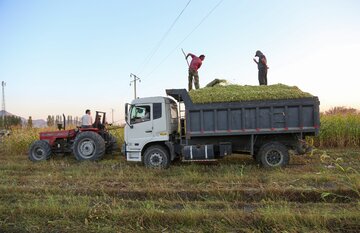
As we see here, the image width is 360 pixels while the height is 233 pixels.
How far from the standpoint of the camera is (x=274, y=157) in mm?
10055

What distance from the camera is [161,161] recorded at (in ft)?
34.4

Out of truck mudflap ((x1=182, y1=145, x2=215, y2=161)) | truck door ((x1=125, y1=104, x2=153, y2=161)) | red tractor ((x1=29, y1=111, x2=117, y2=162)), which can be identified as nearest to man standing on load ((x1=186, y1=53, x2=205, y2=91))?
truck door ((x1=125, y1=104, x2=153, y2=161))

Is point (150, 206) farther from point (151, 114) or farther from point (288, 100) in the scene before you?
point (288, 100)

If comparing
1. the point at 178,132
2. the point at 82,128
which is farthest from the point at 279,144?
the point at 82,128

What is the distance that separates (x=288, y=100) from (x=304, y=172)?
2176mm

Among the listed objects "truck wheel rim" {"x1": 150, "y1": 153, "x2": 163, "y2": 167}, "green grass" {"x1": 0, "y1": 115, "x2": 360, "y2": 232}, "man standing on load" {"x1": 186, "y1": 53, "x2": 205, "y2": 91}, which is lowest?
"green grass" {"x1": 0, "y1": 115, "x2": 360, "y2": 232}

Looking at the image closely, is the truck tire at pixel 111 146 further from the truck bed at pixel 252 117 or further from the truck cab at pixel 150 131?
the truck bed at pixel 252 117

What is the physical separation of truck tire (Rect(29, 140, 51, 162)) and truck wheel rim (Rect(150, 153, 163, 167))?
4718mm

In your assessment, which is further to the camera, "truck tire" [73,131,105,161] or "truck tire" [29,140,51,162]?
"truck tire" [29,140,51,162]

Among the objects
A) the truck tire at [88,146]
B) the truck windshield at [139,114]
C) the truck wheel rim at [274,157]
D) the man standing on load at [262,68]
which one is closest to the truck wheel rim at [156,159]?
the truck windshield at [139,114]

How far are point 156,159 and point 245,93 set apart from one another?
140 inches

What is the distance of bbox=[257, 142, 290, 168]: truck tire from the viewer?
9.96 metres

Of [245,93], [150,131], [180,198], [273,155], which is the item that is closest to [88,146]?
[150,131]

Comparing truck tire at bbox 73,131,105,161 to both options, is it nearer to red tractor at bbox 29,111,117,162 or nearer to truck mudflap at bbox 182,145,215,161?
red tractor at bbox 29,111,117,162
